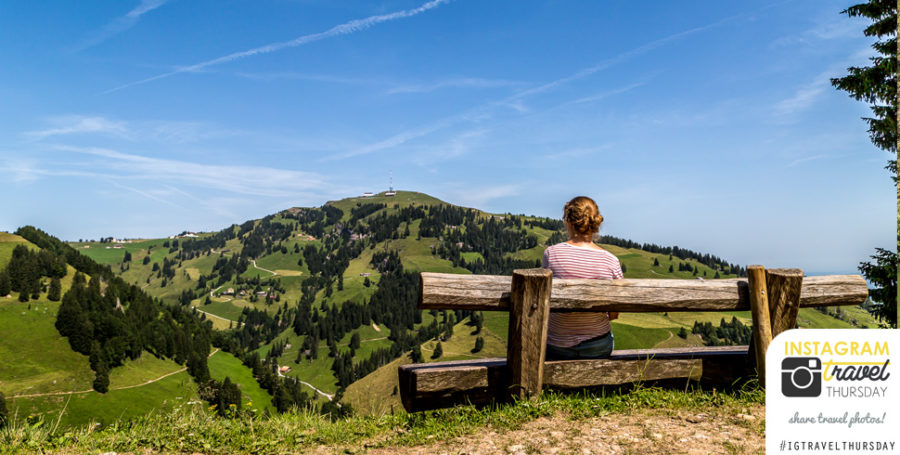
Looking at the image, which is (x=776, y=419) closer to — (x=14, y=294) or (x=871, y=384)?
(x=871, y=384)

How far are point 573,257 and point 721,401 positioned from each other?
2.84m

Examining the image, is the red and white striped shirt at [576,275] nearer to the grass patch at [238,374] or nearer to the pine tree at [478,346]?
the grass patch at [238,374]

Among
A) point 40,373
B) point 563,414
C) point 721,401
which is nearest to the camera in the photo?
point 563,414

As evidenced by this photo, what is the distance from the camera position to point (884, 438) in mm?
5242

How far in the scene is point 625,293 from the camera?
6.34 metres

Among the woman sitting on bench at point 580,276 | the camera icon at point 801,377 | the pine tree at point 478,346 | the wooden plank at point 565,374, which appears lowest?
the pine tree at point 478,346

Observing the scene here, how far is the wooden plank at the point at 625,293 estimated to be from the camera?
586 centimetres

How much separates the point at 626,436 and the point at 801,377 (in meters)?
2.33

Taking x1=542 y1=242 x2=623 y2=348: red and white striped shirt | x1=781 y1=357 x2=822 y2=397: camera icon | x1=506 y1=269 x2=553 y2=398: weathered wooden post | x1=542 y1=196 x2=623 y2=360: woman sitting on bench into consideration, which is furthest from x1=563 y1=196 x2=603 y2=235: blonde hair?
x1=781 y1=357 x2=822 y2=397: camera icon

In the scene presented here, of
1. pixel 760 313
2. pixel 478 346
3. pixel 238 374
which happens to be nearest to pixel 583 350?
pixel 760 313

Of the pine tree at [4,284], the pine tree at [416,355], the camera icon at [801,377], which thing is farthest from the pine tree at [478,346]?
the camera icon at [801,377]

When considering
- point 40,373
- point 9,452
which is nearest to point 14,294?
point 40,373

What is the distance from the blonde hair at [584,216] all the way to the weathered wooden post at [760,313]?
7.19ft

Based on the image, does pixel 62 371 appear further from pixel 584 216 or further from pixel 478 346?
pixel 584 216
